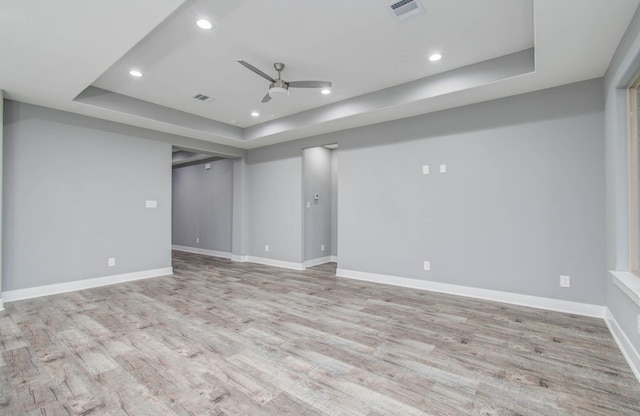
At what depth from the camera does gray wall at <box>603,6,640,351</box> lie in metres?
2.39

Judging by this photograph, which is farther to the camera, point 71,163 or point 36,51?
point 71,163

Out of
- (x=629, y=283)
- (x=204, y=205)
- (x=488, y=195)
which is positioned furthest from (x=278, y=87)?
(x=204, y=205)

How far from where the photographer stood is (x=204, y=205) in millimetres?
8055

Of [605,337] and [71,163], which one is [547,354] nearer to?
[605,337]

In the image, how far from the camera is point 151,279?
16.8 feet

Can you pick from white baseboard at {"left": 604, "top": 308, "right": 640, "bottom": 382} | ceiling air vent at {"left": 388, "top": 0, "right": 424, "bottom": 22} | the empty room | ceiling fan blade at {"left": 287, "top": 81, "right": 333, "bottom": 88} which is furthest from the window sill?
ceiling fan blade at {"left": 287, "top": 81, "right": 333, "bottom": 88}

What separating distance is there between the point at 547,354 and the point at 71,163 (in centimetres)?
628

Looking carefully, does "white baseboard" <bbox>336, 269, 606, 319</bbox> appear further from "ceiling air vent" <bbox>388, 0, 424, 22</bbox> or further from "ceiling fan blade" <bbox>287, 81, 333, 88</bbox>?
"ceiling air vent" <bbox>388, 0, 424, 22</bbox>

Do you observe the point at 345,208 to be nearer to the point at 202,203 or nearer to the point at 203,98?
the point at 203,98

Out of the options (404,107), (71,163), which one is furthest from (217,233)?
(404,107)

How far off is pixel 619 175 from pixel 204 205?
798 centimetres

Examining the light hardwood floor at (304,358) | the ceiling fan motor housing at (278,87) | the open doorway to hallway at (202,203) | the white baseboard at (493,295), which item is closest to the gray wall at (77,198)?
the light hardwood floor at (304,358)

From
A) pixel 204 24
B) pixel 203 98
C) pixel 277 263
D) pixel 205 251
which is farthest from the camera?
pixel 205 251

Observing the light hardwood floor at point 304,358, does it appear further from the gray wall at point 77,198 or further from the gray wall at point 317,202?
the gray wall at point 317,202
